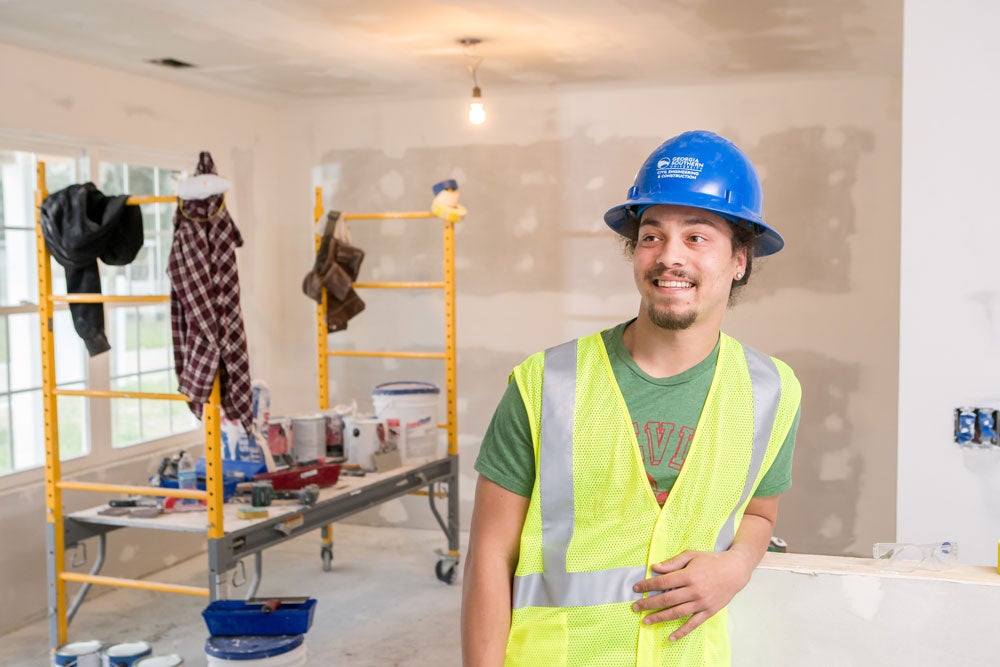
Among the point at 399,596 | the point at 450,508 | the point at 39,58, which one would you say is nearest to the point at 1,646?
the point at 399,596

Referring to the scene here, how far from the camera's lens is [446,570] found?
192 inches

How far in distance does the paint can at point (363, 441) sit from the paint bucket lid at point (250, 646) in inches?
52.9

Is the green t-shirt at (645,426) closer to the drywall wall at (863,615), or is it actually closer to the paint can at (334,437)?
the drywall wall at (863,615)

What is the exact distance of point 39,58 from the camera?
432 centimetres

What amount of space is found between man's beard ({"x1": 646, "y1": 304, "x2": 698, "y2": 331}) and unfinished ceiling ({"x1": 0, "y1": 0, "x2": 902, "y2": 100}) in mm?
2349

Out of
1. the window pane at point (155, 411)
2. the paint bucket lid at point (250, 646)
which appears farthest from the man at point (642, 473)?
the window pane at point (155, 411)

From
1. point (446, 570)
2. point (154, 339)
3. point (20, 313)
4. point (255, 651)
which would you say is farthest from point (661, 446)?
point (154, 339)

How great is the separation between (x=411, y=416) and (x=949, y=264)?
283 cm

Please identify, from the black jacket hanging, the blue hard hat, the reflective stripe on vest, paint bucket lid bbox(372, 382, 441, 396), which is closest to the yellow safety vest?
the reflective stripe on vest

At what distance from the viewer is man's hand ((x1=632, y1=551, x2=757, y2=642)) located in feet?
4.70

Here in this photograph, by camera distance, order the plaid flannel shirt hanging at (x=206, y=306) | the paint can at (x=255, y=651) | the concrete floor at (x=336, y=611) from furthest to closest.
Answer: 1. the concrete floor at (x=336, y=611)
2. the plaid flannel shirt hanging at (x=206, y=306)
3. the paint can at (x=255, y=651)

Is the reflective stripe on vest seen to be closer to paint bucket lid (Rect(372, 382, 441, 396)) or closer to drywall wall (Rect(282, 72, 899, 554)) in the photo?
paint bucket lid (Rect(372, 382, 441, 396))

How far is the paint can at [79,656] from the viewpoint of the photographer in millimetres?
3498

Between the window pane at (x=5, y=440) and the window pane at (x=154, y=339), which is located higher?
the window pane at (x=154, y=339)
